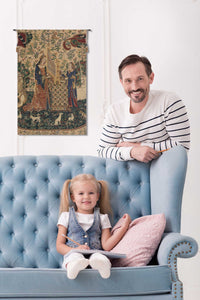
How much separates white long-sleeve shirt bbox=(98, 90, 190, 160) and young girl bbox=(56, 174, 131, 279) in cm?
31

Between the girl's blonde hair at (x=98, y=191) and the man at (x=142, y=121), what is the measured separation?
0.24m

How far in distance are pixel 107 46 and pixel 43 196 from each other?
63.4 inches

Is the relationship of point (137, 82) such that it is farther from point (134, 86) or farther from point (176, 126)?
point (176, 126)

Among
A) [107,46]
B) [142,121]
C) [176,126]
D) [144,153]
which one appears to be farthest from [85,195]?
[107,46]

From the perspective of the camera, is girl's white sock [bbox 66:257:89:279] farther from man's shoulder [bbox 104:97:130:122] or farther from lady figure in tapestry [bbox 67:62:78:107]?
lady figure in tapestry [bbox 67:62:78:107]

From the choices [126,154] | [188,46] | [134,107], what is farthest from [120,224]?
[188,46]

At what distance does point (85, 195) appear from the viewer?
254cm

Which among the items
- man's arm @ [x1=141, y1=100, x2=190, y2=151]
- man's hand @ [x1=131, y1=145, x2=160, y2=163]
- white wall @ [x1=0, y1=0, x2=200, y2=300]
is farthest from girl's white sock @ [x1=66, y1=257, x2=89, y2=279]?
white wall @ [x1=0, y1=0, x2=200, y2=300]

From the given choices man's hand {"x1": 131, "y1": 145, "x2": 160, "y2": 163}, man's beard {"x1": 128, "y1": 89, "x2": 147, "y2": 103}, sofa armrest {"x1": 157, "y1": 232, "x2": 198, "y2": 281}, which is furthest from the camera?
man's beard {"x1": 128, "y1": 89, "x2": 147, "y2": 103}

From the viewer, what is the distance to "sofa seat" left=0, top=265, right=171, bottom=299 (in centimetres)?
202

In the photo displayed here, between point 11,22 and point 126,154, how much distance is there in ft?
5.99

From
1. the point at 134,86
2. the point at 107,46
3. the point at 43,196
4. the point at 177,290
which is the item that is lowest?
the point at 177,290

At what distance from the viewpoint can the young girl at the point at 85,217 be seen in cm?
249

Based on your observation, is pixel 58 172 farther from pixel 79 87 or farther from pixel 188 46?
pixel 188 46
